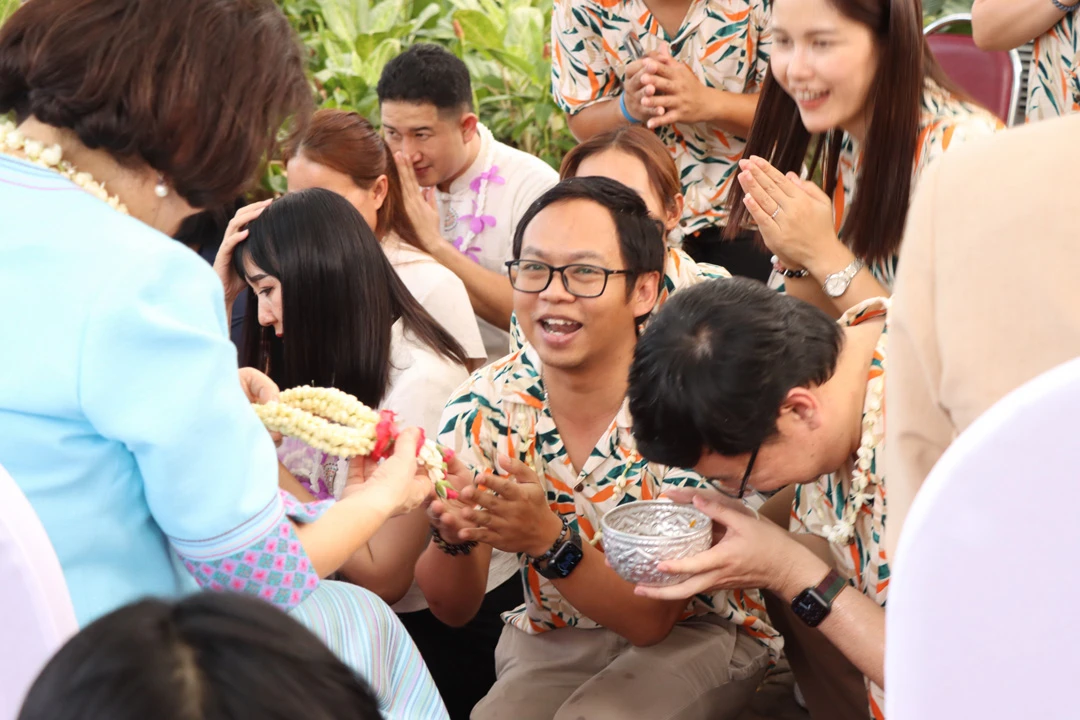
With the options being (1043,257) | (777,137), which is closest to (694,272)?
(777,137)

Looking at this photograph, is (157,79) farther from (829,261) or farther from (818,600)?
(829,261)

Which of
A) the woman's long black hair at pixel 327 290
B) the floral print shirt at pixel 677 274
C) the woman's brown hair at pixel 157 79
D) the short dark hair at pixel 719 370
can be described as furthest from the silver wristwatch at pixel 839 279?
the woman's brown hair at pixel 157 79

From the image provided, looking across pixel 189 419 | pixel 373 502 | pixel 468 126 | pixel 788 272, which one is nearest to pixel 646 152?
pixel 788 272

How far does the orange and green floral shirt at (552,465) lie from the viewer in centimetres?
198

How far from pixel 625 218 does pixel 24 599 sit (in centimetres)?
139

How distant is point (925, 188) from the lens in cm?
77

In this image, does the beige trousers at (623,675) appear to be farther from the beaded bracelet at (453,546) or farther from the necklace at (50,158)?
the necklace at (50,158)

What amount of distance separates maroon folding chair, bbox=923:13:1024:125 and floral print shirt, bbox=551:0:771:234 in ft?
2.32

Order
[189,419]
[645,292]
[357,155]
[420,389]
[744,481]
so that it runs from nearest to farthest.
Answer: [189,419], [744,481], [645,292], [420,389], [357,155]

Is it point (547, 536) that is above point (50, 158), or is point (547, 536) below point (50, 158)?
below

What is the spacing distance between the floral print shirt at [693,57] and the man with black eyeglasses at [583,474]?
72 cm

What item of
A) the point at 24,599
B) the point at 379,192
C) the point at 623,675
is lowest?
the point at 623,675

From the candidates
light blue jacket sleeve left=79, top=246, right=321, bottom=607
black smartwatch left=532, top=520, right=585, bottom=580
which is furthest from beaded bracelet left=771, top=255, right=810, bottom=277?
light blue jacket sleeve left=79, top=246, right=321, bottom=607

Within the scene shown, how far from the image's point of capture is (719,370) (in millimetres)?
1534
